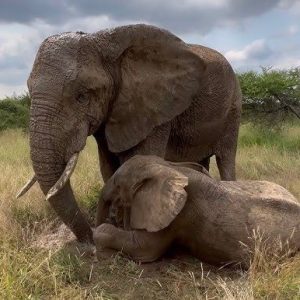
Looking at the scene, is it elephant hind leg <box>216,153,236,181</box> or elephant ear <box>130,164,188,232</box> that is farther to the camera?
elephant hind leg <box>216,153,236,181</box>

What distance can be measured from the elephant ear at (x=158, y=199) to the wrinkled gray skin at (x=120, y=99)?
1.63 ft

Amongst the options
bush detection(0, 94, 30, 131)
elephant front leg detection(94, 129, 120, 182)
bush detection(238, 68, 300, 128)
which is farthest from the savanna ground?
bush detection(0, 94, 30, 131)

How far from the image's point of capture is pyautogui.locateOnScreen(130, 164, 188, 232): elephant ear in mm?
3855

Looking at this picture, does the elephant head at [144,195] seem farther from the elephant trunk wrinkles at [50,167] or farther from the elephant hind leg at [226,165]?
the elephant hind leg at [226,165]

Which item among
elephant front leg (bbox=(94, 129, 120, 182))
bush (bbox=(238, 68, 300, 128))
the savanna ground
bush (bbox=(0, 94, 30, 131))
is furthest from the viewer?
bush (bbox=(0, 94, 30, 131))

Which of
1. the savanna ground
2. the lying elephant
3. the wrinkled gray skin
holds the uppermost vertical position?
the wrinkled gray skin

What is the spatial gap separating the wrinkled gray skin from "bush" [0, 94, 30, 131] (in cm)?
1302

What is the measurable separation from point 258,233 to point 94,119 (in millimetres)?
1315

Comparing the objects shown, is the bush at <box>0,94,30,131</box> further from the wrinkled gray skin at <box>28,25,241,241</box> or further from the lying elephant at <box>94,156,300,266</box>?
the lying elephant at <box>94,156,300,266</box>

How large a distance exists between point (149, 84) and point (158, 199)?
0.98m

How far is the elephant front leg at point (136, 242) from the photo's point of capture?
404 cm

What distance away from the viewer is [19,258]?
3783 millimetres

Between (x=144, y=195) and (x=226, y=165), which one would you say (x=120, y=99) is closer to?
(x=144, y=195)

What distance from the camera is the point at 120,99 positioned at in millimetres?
4375
